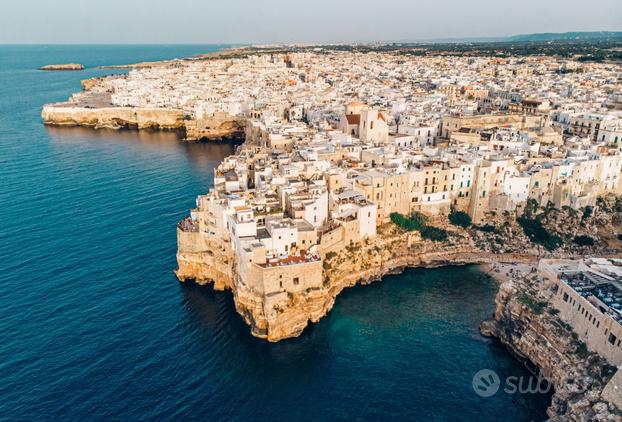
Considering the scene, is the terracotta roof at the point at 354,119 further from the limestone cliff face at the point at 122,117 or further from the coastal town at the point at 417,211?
the limestone cliff face at the point at 122,117

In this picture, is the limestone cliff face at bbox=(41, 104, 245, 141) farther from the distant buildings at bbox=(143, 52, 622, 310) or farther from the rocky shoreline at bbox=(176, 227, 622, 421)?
the rocky shoreline at bbox=(176, 227, 622, 421)

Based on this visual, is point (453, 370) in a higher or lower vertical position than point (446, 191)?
lower

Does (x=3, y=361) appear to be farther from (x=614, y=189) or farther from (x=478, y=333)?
(x=614, y=189)

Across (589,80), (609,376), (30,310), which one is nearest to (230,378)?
(30,310)

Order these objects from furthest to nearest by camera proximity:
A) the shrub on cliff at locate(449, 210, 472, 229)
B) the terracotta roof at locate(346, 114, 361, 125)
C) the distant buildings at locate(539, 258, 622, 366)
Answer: the terracotta roof at locate(346, 114, 361, 125) → the shrub on cliff at locate(449, 210, 472, 229) → the distant buildings at locate(539, 258, 622, 366)

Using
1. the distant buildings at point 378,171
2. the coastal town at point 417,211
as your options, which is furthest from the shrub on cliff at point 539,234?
the distant buildings at point 378,171
